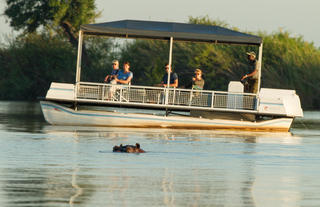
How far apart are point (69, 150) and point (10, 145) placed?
1580 mm

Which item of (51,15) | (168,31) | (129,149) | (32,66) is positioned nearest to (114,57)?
(32,66)

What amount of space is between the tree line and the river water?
23.6 meters

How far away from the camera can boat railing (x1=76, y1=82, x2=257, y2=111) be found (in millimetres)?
25359

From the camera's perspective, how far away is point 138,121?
25781mm

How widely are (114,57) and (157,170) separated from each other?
144 ft

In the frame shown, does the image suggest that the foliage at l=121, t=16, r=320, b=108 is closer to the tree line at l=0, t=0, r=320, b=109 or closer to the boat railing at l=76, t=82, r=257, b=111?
the tree line at l=0, t=0, r=320, b=109

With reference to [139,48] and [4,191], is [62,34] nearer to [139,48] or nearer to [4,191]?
[139,48]

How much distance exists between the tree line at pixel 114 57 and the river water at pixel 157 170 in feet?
77.4

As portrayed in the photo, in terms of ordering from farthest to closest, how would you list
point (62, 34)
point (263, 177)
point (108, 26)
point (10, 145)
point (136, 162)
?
point (62, 34) < point (108, 26) < point (10, 145) < point (136, 162) < point (263, 177)

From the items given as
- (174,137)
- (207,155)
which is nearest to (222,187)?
(207,155)

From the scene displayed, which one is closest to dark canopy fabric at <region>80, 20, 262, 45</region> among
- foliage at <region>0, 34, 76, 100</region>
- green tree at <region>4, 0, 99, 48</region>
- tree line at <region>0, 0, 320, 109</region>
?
tree line at <region>0, 0, 320, 109</region>

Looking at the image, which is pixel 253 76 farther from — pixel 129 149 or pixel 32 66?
pixel 32 66

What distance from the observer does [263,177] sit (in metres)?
13.2

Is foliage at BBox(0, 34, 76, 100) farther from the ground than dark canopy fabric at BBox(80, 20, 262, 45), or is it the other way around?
dark canopy fabric at BBox(80, 20, 262, 45)
